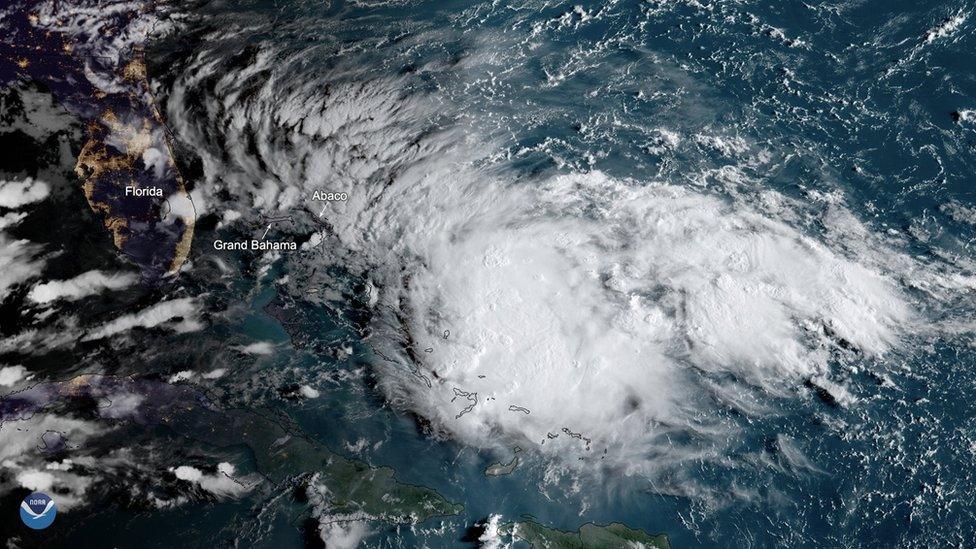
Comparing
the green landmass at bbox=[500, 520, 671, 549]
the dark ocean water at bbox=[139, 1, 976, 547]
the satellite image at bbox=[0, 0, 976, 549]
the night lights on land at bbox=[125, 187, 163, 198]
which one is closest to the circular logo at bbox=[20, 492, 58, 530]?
the satellite image at bbox=[0, 0, 976, 549]

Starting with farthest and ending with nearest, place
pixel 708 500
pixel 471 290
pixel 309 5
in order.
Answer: pixel 309 5 < pixel 471 290 < pixel 708 500

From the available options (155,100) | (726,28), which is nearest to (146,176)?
(155,100)

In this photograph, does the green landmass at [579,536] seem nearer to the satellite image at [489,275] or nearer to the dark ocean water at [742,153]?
the satellite image at [489,275]

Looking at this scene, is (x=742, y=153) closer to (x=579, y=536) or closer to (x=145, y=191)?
(x=579, y=536)

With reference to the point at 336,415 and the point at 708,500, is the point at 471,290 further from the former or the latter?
the point at 708,500

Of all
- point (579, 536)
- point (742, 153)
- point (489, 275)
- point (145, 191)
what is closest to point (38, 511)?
point (145, 191)

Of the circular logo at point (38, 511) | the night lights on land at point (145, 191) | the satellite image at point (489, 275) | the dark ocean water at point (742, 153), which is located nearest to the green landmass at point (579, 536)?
the satellite image at point (489, 275)
